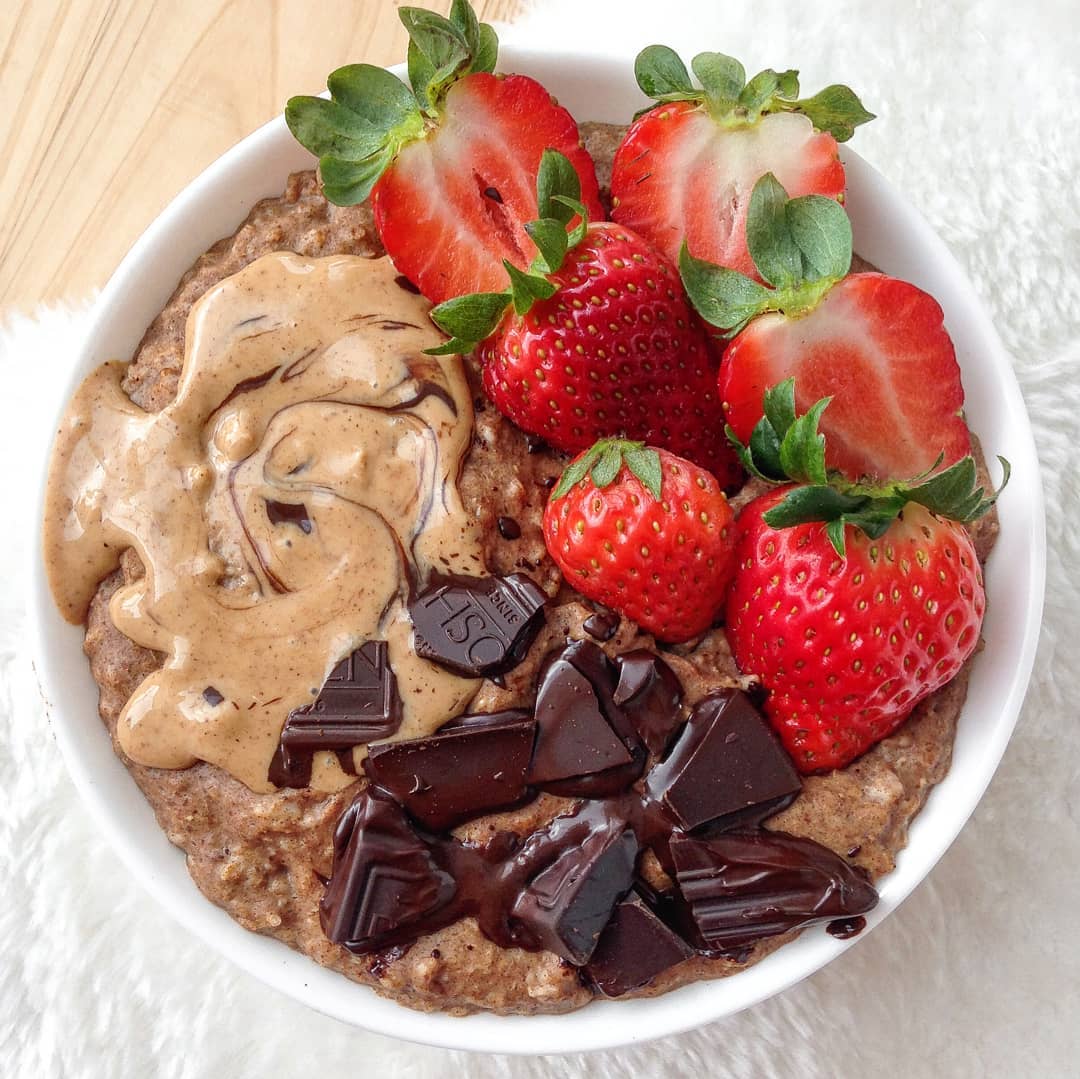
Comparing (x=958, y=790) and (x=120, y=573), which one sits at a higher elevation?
(x=958, y=790)

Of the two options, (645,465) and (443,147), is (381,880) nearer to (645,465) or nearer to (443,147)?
(645,465)

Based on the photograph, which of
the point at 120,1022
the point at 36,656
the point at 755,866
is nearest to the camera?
the point at 755,866

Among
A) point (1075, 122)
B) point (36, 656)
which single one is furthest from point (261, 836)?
point (1075, 122)

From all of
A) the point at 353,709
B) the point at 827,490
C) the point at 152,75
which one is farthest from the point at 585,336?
the point at 152,75

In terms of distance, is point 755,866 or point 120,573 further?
point 120,573

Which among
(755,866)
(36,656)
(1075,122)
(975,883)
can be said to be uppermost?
(1075,122)

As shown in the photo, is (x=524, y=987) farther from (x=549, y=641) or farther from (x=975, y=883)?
(x=975, y=883)
